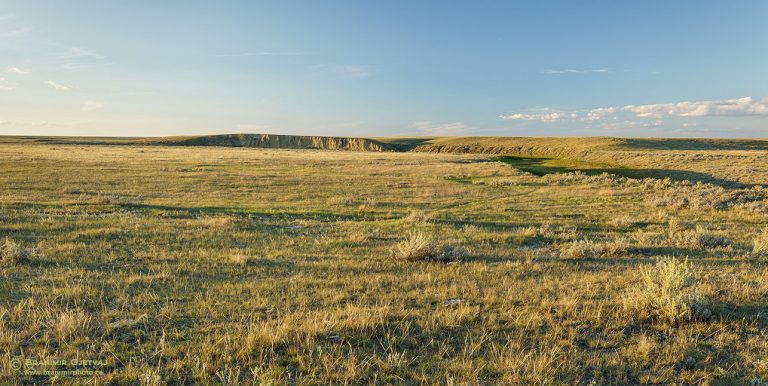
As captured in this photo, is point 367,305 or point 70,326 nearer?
point 70,326

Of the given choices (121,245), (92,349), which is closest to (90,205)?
(121,245)

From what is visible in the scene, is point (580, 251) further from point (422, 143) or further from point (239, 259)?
point (422, 143)

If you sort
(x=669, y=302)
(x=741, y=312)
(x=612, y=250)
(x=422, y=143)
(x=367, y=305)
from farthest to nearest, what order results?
(x=422, y=143) < (x=612, y=250) < (x=367, y=305) < (x=741, y=312) < (x=669, y=302)

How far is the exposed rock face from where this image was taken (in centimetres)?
16788

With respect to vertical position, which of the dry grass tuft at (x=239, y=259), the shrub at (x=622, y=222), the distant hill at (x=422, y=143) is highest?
the distant hill at (x=422, y=143)

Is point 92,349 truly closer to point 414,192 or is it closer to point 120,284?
point 120,284

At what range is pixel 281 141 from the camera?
179250 mm

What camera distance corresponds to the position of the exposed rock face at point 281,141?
168m

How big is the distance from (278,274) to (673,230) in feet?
46.2

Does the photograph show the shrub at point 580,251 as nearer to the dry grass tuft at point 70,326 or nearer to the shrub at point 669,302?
the shrub at point 669,302

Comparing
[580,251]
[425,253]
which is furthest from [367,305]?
[580,251]

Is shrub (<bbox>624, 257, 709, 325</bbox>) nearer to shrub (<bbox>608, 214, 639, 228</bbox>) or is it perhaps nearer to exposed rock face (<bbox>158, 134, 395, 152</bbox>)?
shrub (<bbox>608, 214, 639, 228</bbox>)

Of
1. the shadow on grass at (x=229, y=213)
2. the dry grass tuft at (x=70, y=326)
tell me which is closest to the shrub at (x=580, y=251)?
the dry grass tuft at (x=70, y=326)

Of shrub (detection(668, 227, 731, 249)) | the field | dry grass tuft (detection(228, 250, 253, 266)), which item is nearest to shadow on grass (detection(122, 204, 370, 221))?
the field
